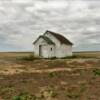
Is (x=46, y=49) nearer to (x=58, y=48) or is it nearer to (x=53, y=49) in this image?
(x=53, y=49)

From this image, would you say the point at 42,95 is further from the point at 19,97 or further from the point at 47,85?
the point at 47,85

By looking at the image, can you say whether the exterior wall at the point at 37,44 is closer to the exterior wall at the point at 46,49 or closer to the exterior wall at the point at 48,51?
the exterior wall at the point at 46,49

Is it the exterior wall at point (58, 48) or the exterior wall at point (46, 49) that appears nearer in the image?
the exterior wall at point (46, 49)

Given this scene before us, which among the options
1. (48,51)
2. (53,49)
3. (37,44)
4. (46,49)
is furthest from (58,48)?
(37,44)

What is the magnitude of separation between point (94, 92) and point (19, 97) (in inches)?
158

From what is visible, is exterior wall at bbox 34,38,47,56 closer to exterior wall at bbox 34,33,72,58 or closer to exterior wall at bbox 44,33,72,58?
exterior wall at bbox 34,33,72,58

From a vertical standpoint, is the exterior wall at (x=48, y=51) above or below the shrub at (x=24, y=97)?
above

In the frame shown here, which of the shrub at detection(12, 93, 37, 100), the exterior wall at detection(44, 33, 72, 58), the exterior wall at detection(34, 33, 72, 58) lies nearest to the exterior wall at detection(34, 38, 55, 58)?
the exterior wall at detection(34, 33, 72, 58)

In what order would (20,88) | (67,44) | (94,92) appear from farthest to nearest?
(67,44)
(20,88)
(94,92)

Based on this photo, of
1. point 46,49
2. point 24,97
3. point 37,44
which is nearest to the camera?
point 24,97

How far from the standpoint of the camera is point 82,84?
50.9 ft

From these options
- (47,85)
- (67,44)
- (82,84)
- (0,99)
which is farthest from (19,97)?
(67,44)

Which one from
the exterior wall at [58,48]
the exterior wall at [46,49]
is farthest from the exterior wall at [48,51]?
the exterior wall at [58,48]

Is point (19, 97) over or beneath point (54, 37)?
beneath
